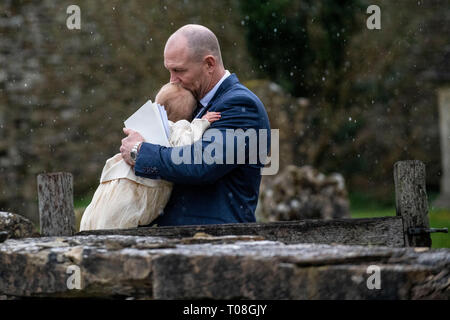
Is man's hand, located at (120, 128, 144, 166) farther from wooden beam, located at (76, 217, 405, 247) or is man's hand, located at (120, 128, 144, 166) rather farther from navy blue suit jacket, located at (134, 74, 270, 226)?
wooden beam, located at (76, 217, 405, 247)

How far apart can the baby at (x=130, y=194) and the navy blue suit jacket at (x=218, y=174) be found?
0.18ft

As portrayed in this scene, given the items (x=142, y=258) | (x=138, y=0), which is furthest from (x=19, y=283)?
(x=138, y=0)

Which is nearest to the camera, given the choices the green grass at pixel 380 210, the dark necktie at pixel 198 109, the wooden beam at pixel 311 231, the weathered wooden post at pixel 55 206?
the wooden beam at pixel 311 231

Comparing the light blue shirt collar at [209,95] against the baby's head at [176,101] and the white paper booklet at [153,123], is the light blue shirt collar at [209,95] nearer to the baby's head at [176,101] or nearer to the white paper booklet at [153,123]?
the baby's head at [176,101]

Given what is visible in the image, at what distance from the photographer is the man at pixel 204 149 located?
345cm

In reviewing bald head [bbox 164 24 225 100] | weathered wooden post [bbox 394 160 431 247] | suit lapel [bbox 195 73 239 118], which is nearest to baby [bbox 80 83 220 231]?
suit lapel [bbox 195 73 239 118]

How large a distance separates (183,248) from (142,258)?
16 cm

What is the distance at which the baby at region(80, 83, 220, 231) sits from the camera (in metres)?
3.56

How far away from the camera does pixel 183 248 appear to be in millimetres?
2779

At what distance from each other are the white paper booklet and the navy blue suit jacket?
7 cm

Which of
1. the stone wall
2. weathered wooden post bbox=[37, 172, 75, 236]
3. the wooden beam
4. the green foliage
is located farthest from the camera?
the green foliage

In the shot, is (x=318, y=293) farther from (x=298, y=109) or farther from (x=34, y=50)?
(x=34, y=50)

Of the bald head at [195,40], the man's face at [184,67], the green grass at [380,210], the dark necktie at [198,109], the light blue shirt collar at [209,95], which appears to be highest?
the bald head at [195,40]

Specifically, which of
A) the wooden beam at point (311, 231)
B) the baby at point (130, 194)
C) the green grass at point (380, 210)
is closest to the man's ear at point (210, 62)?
the baby at point (130, 194)
